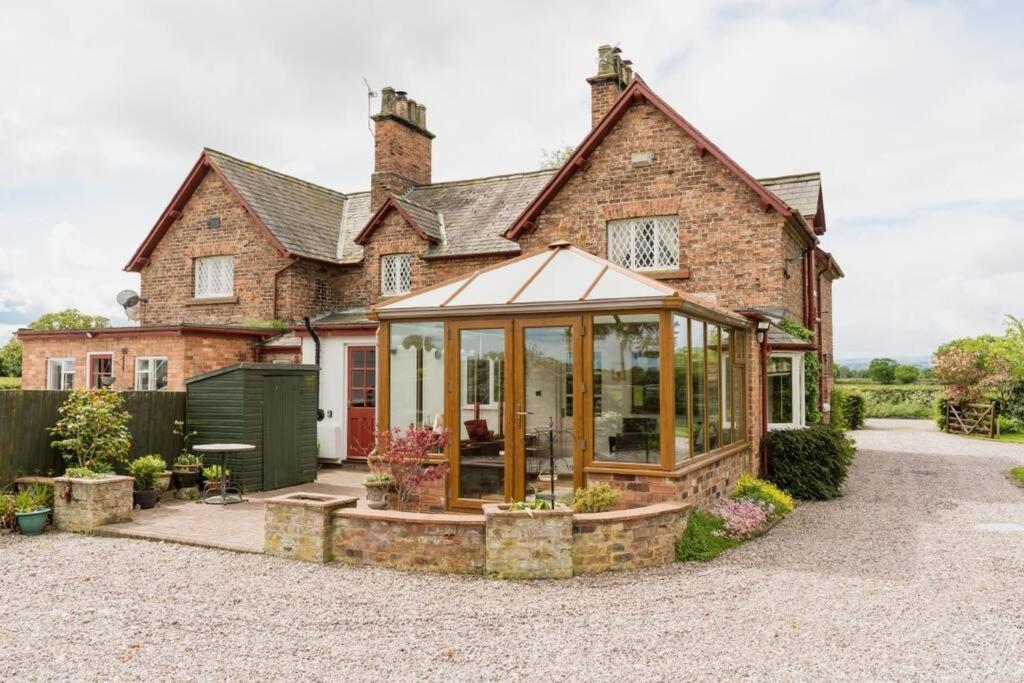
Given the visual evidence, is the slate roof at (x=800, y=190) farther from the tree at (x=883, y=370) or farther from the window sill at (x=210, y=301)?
the tree at (x=883, y=370)

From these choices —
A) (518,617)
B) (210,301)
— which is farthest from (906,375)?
(518,617)

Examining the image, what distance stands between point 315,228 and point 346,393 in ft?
22.8

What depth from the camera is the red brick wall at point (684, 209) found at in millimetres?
14414

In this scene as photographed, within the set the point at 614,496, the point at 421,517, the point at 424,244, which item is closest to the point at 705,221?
the point at 424,244

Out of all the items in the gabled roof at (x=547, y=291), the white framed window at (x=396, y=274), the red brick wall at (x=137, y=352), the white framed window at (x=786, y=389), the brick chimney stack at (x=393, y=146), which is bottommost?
the white framed window at (x=786, y=389)

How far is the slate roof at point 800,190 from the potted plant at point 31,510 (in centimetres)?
1473

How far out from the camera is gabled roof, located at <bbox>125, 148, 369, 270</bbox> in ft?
63.7

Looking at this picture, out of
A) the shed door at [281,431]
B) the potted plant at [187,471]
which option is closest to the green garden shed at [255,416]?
the shed door at [281,431]

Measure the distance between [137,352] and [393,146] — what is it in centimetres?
919

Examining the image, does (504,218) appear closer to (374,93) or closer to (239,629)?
(374,93)

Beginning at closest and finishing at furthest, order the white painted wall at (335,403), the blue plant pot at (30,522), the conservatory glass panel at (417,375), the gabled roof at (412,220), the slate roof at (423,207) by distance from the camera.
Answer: the blue plant pot at (30,522) < the conservatory glass panel at (417,375) < the white painted wall at (335,403) < the slate roof at (423,207) < the gabled roof at (412,220)

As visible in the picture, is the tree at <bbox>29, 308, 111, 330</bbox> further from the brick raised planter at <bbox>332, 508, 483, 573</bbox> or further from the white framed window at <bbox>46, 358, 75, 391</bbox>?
the brick raised planter at <bbox>332, 508, 483, 573</bbox>

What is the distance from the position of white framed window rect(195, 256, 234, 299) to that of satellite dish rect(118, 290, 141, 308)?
5.60 ft

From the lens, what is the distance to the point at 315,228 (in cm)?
2084
